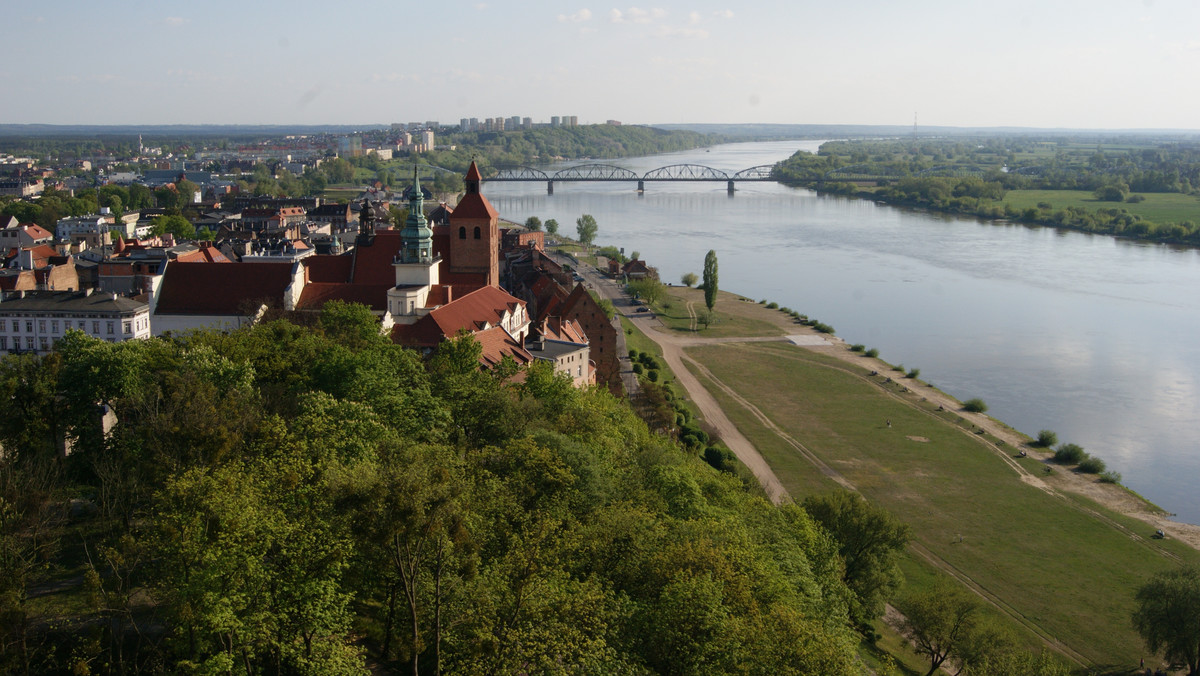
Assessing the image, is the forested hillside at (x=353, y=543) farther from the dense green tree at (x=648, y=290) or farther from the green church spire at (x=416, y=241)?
the dense green tree at (x=648, y=290)

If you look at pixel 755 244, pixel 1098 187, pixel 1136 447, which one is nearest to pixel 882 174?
pixel 1098 187

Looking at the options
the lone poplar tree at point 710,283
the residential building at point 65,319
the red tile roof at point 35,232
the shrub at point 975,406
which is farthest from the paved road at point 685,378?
the red tile roof at point 35,232

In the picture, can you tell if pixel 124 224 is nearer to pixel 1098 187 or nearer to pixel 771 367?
pixel 771 367

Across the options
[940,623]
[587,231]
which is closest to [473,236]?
[940,623]

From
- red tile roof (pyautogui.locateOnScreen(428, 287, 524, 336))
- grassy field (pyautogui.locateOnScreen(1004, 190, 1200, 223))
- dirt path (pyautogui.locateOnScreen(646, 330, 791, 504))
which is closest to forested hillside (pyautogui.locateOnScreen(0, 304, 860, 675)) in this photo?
red tile roof (pyautogui.locateOnScreen(428, 287, 524, 336))

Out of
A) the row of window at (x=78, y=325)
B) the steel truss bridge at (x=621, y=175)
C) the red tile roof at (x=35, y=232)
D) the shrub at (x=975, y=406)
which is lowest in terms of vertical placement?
the shrub at (x=975, y=406)
